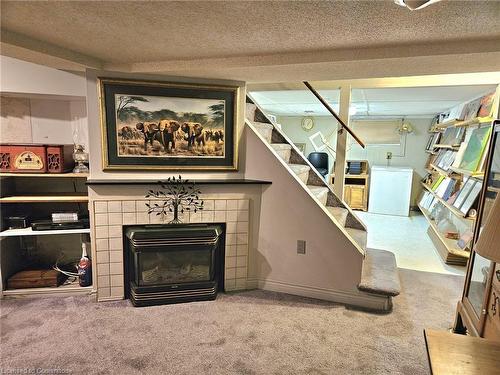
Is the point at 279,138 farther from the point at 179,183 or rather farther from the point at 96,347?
the point at 96,347

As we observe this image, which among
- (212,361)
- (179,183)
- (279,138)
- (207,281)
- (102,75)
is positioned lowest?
(212,361)

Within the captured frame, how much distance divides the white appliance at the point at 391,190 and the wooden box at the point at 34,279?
556 cm

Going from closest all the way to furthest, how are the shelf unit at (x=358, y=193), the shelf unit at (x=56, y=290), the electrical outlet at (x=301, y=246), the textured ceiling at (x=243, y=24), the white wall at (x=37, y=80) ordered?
the textured ceiling at (x=243, y=24), the white wall at (x=37, y=80), the shelf unit at (x=56, y=290), the electrical outlet at (x=301, y=246), the shelf unit at (x=358, y=193)

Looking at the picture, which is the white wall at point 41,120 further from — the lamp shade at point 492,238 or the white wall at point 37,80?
the lamp shade at point 492,238

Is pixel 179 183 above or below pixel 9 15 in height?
below

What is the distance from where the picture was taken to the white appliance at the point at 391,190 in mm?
5910

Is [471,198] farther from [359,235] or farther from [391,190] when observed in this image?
[391,190]

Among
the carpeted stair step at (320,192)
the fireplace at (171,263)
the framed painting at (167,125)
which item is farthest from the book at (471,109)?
the fireplace at (171,263)

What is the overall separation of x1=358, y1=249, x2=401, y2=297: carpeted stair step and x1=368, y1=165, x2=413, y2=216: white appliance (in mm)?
2749

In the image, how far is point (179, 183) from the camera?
8.62 ft

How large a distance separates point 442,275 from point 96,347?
3445 millimetres

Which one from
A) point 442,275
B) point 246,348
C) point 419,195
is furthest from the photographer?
point 419,195

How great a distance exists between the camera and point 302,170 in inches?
127

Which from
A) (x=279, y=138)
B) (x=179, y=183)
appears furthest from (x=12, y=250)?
(x=279, y=138)
